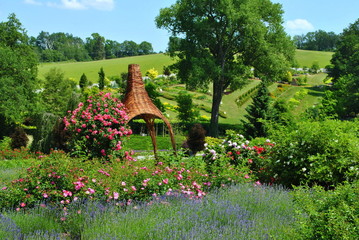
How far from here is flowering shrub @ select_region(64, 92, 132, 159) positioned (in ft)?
26.7

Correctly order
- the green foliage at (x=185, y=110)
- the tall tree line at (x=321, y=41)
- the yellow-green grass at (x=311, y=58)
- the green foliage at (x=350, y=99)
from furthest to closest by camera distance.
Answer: the tall tree line at (x=321, y=41) → the yellow-green grass at (x=311, y=58) → the green foliage at (x=350, y=99) → the green foliage at (x=185, y=110)

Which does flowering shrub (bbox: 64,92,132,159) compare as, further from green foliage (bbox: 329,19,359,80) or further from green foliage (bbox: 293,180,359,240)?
green foliage (bbox: 329,19,359,80)

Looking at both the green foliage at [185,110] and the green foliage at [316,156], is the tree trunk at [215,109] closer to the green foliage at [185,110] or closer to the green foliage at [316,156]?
the green foliage at [185,110]

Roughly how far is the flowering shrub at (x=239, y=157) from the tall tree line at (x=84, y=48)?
292 ft

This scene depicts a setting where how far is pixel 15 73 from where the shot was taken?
76.8 feet

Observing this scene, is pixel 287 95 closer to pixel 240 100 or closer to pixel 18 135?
pixel 240 100

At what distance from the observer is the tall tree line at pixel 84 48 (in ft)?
310

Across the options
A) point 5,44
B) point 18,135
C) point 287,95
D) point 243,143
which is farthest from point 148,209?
point 287,95

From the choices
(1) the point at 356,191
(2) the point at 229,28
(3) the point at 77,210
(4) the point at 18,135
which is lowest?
Answer: (4) the point at 18,135

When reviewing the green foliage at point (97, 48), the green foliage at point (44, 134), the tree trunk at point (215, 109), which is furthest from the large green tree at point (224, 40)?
the green foliage at point (97, 48)

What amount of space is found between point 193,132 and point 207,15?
34.4 feet

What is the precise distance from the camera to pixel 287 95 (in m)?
45.8

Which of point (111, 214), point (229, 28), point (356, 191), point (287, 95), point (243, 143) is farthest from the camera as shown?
point (287, 95)

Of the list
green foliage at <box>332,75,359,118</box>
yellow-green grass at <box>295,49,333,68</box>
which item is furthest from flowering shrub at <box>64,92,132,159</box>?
yellow-green grass at <box>295,49,333,68</box>
